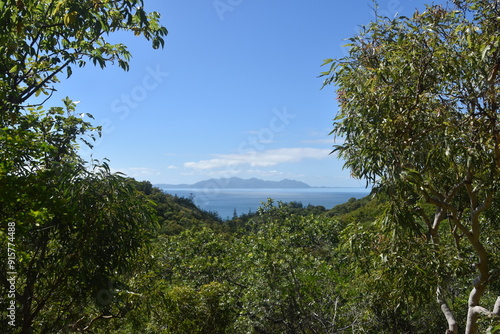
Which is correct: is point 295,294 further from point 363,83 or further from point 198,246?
point 198,246

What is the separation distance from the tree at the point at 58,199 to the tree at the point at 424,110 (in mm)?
2070

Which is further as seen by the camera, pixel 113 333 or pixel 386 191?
pixel 113 333

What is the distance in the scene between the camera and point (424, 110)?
322 cm

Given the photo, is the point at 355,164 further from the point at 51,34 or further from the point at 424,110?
the point at 51,34

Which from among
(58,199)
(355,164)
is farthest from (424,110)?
(58,199)

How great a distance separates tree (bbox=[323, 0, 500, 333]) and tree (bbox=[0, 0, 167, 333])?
6.79 feet

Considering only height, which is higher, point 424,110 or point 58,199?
point 424,110

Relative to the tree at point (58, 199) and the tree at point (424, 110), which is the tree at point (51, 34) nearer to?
the tree at point (58, 199)

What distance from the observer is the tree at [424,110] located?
2.90 meters

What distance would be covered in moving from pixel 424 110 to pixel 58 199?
3288 mm

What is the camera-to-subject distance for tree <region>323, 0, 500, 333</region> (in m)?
2.90

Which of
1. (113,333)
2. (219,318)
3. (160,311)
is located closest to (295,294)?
(219,318)

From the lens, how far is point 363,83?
3285mm

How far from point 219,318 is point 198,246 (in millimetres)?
3704
